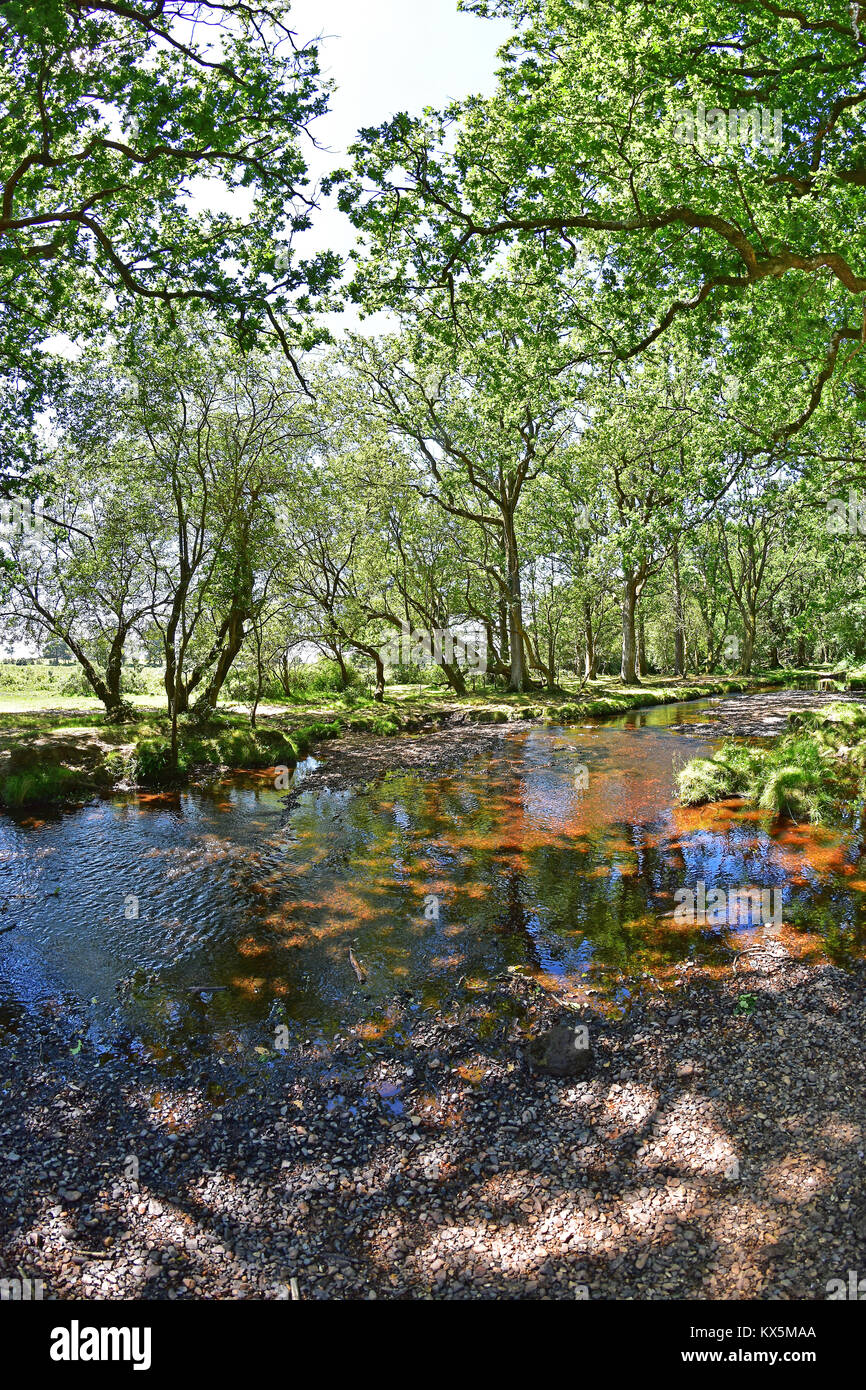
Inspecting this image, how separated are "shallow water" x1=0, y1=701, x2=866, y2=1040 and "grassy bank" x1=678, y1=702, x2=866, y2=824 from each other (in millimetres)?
733

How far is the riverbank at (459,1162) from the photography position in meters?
3.89

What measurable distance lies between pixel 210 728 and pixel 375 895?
12.6 meters

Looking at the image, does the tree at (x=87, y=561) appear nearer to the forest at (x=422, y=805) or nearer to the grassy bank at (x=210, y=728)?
the forest at (x=422, y=805)

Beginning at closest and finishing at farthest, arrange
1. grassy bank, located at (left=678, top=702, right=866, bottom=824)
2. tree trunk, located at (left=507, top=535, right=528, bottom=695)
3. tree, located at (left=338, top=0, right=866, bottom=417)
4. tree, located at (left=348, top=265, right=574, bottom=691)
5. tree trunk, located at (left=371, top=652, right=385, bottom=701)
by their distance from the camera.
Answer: tree, located at (left=338, top=0, right=866, bottom=417), grassy bank, located at (left=678, top=702, right=866, bottom=824), tree, located at (left=348, top=265, right=574, bottom=691), tree trunk, located at (left=507, top=535, right=528, bottom=695), tree trunk, located at (left=371, top=652, right=385, bottom=701)

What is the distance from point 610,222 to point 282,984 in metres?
12.1

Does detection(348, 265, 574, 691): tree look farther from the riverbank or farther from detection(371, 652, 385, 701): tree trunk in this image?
the riverbank

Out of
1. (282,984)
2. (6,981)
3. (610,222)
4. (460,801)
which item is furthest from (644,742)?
(6,981)

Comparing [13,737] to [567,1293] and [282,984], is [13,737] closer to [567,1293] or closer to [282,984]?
[282,984]

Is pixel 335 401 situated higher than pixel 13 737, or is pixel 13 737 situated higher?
pixel 335 401

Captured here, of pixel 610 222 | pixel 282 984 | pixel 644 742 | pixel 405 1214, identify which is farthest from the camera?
pixel 644 742

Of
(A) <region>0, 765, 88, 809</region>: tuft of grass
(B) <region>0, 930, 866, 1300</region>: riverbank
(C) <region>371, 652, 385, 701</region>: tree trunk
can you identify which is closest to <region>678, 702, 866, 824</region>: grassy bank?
(B) <region>0, 930, 866, 1300</region>: riverbank

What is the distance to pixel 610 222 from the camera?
10.5 m

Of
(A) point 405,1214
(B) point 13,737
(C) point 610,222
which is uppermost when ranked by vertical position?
(C) point 610,222

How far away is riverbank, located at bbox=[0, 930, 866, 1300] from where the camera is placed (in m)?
3.89
